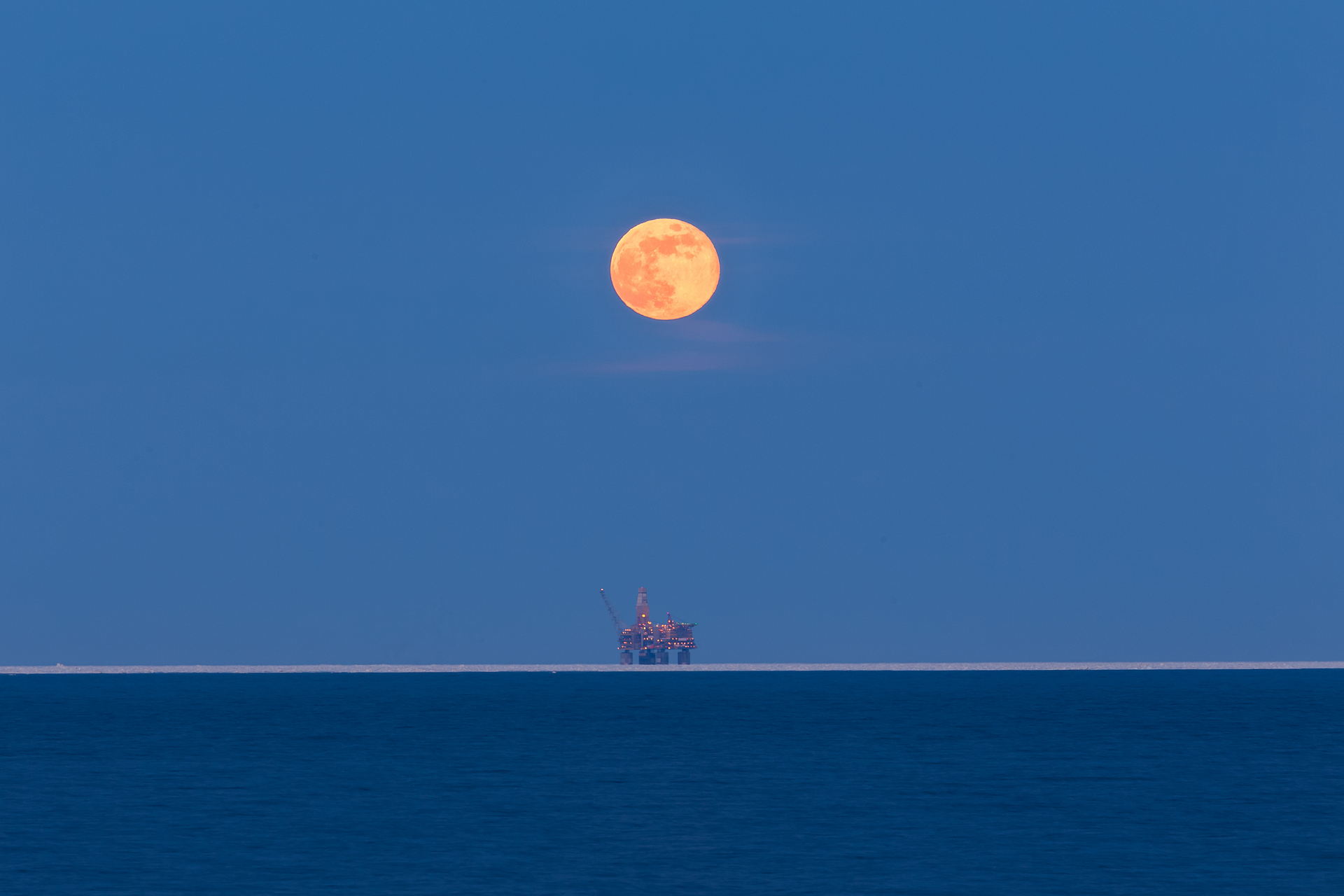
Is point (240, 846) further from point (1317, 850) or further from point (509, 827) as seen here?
point (1317, 850)

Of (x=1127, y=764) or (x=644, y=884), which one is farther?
(x=1127, y=764)

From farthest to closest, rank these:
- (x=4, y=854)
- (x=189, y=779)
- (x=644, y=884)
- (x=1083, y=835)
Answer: (x=189, y=779) → (x=1083, y=835) → (x=4, y=854) → (x=644, y=884)

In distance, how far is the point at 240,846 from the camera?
257ft

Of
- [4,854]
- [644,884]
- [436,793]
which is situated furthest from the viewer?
[436,793]

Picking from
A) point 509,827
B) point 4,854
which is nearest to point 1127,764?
point 509,827

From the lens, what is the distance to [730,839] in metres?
79.1

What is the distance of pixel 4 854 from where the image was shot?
248 feet

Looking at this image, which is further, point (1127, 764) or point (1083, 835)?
point (1127, 764)

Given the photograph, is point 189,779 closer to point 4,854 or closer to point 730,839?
point 4,854

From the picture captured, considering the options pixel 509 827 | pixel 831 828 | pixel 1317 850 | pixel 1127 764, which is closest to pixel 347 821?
pixel 509 827

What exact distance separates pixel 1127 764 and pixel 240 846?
71.8m

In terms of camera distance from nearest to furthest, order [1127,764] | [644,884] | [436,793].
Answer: [644,884]
[436,793]
[1127,764]

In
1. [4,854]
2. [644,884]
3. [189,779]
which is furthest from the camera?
[189,779]

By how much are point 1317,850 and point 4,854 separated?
58344mm
